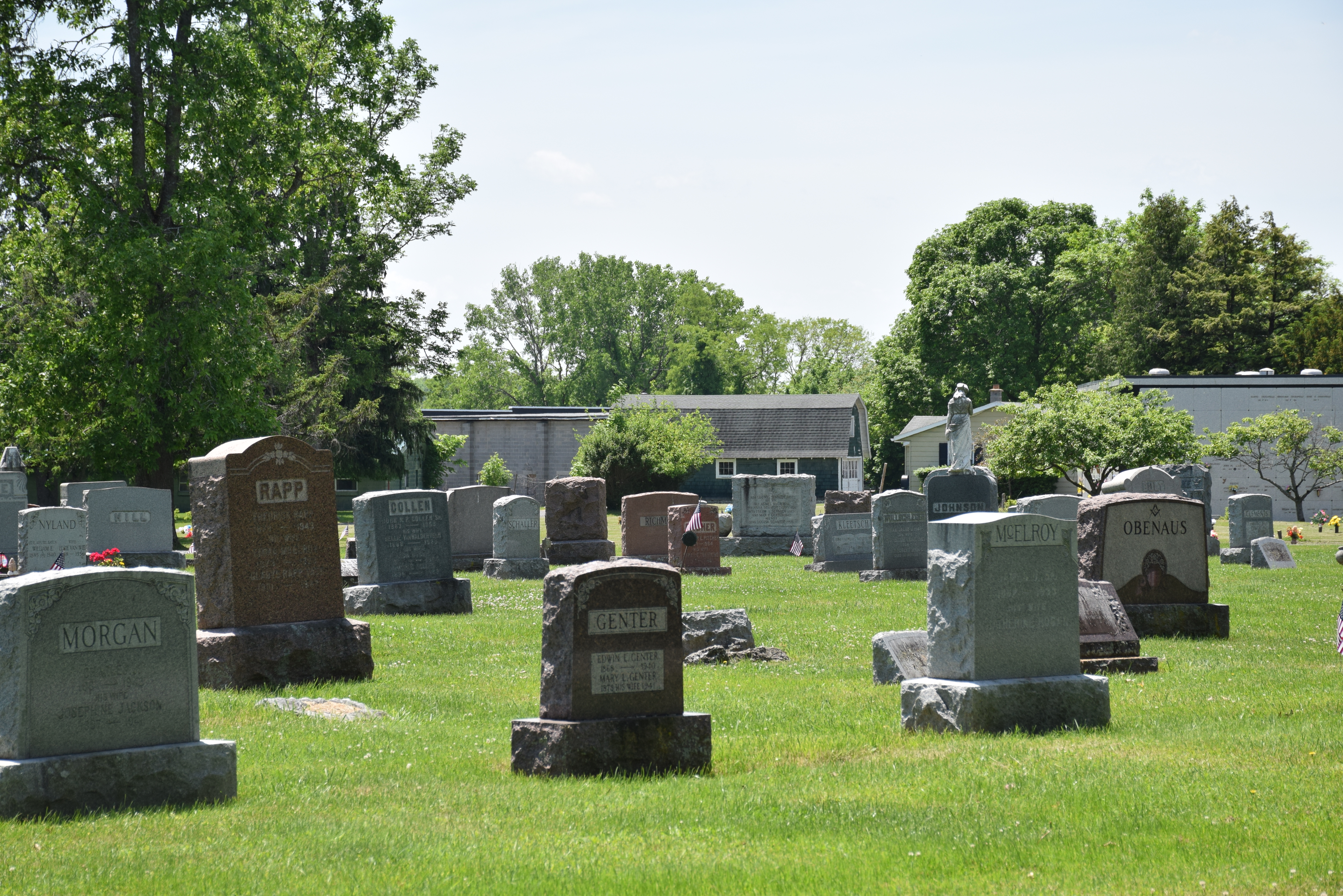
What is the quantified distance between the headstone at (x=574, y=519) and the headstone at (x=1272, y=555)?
12.0m

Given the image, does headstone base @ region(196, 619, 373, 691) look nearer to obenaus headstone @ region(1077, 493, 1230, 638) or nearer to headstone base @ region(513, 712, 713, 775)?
headstone base @ region(513, 712, 713, 775)

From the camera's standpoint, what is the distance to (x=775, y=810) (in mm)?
6109

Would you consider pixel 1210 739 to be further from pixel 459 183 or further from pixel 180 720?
pixel 459 183

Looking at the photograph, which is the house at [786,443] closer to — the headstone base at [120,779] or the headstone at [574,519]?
the headstone at [574,519]

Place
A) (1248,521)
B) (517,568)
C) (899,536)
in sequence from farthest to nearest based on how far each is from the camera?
(1248,521), (517,568), (899,536)

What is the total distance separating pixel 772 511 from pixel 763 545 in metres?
0.85

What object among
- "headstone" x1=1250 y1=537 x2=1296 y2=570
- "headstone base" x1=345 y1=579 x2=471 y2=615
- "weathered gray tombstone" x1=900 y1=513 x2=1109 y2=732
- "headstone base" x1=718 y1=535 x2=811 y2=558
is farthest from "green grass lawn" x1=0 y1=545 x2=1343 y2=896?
"headstone base" x1=718 y1=535 x2=811 y2=558

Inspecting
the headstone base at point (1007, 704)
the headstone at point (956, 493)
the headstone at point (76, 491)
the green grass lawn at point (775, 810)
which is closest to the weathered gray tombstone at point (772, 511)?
the headstone at point (956, 493)

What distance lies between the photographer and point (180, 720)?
6527 millimetres

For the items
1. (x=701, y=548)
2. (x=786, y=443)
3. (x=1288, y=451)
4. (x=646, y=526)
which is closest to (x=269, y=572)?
(x=701, y=548)

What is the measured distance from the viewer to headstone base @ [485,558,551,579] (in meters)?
21.7

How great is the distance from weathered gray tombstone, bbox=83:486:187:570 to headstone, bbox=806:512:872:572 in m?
11.2

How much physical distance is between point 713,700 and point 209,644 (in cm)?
433

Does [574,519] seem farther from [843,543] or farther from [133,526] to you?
[133,526]
